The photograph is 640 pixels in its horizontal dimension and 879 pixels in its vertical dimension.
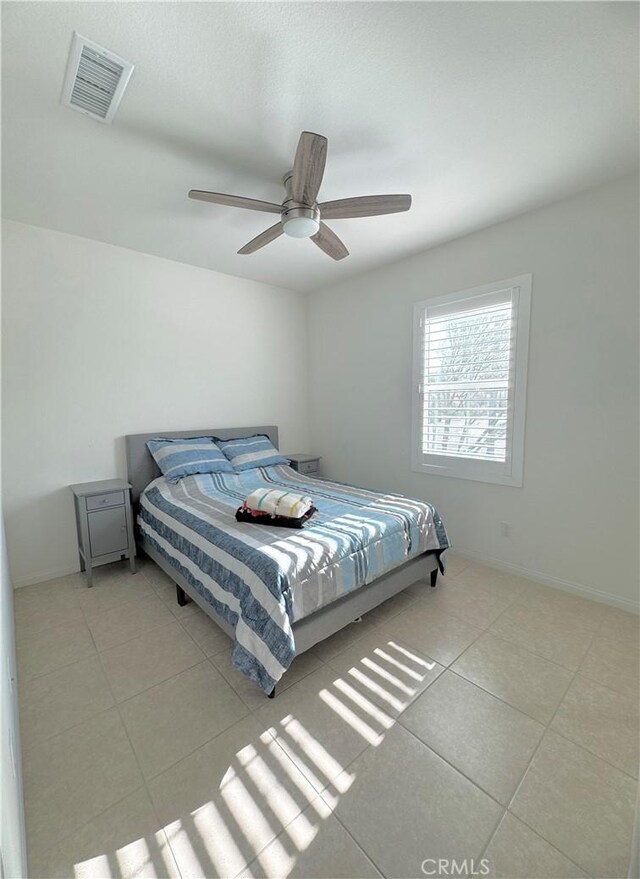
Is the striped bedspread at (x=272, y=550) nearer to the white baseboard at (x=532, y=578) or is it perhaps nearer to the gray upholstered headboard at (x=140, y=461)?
the gray upholstered headboard at (x=140, y=461)

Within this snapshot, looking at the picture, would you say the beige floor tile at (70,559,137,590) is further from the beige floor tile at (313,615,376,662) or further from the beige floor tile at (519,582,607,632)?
the beige floor tile at (519,582,607,632)

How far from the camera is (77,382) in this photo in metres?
2.75

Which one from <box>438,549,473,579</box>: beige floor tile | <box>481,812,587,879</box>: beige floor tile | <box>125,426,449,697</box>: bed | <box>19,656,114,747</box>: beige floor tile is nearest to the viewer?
<box>481,812,587,879</box>: beige floor tile

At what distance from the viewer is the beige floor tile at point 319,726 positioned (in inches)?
51.5

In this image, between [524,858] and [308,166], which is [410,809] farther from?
[308,166]

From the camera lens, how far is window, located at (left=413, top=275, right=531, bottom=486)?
2588mm

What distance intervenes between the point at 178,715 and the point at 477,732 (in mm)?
1281

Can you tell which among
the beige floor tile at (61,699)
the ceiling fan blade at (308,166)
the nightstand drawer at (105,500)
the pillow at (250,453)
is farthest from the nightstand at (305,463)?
the ceiling fan blade at (308,166)

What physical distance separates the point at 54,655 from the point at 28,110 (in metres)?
2.68

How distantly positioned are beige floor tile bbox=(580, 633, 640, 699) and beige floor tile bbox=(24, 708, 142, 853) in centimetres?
210

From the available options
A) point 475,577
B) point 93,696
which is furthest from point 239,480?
point 475,577

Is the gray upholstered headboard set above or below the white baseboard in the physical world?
above

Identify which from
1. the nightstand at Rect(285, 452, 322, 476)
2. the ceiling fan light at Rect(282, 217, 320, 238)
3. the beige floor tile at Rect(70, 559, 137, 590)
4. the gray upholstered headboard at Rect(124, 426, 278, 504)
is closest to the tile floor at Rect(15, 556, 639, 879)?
the beige floor tile at Rect(70, 559, 137, 590)

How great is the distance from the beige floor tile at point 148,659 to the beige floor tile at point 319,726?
1.84 ft
